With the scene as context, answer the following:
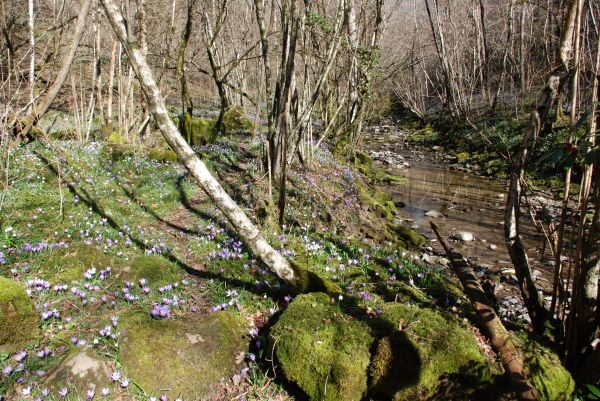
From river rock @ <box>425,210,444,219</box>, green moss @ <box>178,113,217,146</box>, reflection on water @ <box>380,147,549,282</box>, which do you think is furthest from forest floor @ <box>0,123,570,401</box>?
green moss @ <box>178,113,217,146</box>

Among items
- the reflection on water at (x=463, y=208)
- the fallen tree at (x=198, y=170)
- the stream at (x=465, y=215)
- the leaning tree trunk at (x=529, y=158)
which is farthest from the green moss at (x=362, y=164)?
the fallen tree at (x=198, y=170)

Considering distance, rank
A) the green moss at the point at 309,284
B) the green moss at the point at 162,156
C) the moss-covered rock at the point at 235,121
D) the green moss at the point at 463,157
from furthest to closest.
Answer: the green moss at the point at 463,157 < the moss-covered rock at the point at 235,121 < the green moss at the point at 162,156 < the green moss at the point at 309,284

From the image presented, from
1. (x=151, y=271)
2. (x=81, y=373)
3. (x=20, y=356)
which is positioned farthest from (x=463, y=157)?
(x=20, y=356)

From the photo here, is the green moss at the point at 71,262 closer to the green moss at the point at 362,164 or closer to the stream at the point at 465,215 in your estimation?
the stream at the point at 465,215

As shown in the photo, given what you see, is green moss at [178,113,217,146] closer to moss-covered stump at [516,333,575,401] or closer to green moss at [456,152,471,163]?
green moss at [456,152,471,163]

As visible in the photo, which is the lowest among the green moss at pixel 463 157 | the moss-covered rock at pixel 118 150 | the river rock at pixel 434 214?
the river rock at pixel 434 214

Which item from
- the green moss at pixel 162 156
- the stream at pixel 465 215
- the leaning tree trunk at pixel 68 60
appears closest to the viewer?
the leaning tree trunk at pixel 68 60

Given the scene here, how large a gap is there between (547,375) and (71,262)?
16.3 ft

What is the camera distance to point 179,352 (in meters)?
3.58

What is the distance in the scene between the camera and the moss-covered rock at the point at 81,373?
9.98 feet

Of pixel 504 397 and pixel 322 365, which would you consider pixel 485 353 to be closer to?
pixel 504 397

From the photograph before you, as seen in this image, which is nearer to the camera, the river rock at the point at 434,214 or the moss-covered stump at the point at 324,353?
the moss-covered stump at the point at 324,353

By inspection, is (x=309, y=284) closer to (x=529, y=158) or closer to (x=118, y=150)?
(x=529, y=158)

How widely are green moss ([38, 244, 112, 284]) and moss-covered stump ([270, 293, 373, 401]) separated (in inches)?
95.6
